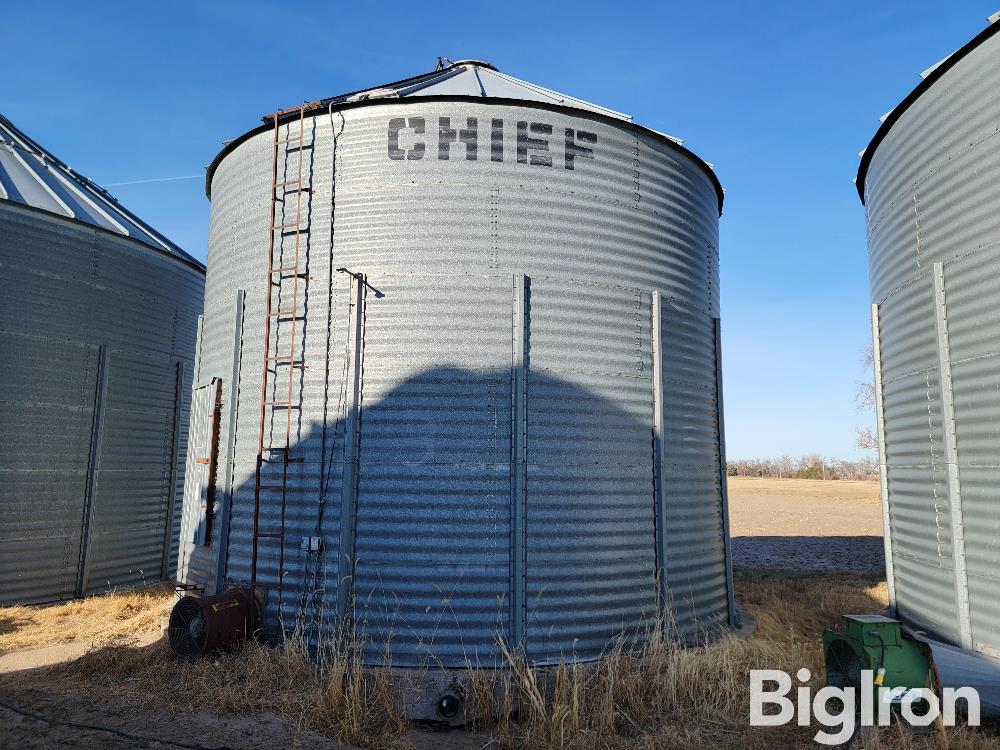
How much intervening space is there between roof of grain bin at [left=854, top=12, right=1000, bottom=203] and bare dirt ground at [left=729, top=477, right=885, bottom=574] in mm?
12002

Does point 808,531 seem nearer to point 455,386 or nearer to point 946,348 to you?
point 946,348

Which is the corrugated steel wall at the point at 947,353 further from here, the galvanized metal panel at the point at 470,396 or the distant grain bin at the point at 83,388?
the distant grain bin at the point at 83,388

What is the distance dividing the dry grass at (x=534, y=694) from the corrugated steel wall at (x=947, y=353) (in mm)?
2067

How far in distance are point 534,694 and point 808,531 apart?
28.7 meters

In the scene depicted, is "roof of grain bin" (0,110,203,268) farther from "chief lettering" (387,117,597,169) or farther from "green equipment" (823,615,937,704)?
"green equipment" (823,615,937,704)

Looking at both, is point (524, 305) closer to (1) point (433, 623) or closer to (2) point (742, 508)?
(1) point (433, 623)

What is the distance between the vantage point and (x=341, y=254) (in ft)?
33.7

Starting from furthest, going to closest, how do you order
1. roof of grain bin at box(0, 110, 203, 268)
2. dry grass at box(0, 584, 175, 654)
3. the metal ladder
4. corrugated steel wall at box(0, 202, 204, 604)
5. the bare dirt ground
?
the bare dirt ground
roof of grain bin at box(0, 110, 203, 268)
corrugated steel wall at box(0, 202, 204, 604)
dry grass at box(0, 584, 175, 654)
the metal ladder

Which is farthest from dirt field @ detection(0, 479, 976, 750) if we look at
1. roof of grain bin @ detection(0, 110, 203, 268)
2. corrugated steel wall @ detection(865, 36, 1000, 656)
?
roof of grain bin @ detection(0, 110, 203, 268)

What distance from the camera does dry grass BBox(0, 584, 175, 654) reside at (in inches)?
448

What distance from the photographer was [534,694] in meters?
7.54

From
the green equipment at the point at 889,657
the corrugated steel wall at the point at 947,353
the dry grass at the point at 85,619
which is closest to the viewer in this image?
the green equipment at the point at 889,657

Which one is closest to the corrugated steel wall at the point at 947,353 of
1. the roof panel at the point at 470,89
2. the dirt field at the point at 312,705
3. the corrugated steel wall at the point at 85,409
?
the dirt field at the point at 312,705

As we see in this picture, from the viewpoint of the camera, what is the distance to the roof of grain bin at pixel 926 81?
8.85m
